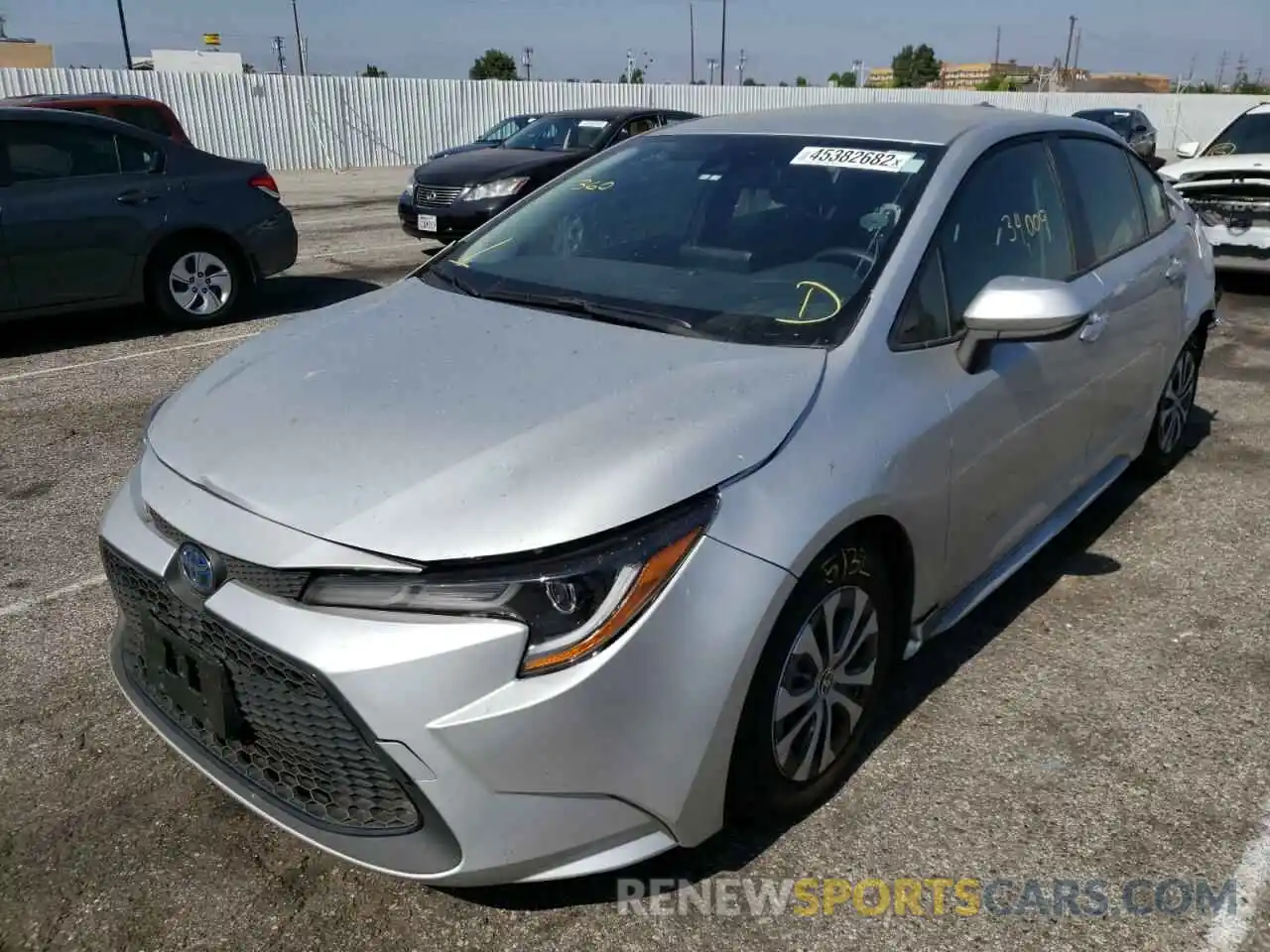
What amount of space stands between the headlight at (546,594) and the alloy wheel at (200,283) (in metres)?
6.51

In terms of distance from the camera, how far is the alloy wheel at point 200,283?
7.68 metres

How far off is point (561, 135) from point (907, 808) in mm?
10883

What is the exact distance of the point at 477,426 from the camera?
225cm

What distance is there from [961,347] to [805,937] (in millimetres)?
1533

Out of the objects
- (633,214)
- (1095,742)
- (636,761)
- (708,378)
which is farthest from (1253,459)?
(636,761)

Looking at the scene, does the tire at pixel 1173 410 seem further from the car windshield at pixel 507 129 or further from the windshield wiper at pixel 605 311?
the car windshield at pixel 507 129

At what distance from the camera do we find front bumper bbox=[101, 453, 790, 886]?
1914 mm

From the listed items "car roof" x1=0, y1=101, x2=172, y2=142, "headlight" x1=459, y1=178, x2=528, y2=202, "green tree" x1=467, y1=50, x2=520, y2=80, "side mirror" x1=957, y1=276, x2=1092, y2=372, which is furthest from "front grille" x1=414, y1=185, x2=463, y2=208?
"green tree" x1=467, y1=50, x2=520, y2=80

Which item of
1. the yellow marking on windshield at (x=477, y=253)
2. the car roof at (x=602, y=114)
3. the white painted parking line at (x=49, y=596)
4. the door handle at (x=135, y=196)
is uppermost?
the car roof at (x=602, y=114)

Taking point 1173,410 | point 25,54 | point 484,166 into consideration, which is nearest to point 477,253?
point 1173,410

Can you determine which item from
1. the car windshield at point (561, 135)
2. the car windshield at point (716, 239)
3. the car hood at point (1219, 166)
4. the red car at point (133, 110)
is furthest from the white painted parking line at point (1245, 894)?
the red car at point (133, 110)

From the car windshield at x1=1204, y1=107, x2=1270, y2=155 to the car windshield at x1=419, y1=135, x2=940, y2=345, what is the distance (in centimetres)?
814

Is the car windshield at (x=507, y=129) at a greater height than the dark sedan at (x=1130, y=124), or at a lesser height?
greater

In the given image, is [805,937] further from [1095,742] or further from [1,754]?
[1,754]
